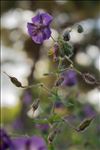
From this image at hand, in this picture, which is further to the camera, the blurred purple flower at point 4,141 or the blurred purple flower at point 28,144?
the blurred purple flower at point 28,144

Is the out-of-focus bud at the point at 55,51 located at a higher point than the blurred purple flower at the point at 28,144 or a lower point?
higher

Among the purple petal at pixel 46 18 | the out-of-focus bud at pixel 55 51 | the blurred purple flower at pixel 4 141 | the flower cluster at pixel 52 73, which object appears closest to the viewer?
the blurred purple flower at pixel 4 141

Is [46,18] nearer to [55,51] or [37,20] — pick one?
[37,20]

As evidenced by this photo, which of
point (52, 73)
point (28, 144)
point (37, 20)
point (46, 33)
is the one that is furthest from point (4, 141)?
point (37, 20)

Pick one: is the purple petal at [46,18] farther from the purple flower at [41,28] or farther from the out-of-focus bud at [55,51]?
the out-of-focus bud at [55,51]

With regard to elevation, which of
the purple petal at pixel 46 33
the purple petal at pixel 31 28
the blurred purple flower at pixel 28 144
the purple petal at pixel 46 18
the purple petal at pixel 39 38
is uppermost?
the purple petal at pixel 46 18

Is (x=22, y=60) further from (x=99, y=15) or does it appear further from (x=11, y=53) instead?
(x=99, y=15)

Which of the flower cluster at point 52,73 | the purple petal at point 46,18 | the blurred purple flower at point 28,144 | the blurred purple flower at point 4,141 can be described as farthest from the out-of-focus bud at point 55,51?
the blurred purple flower at point 4,141
